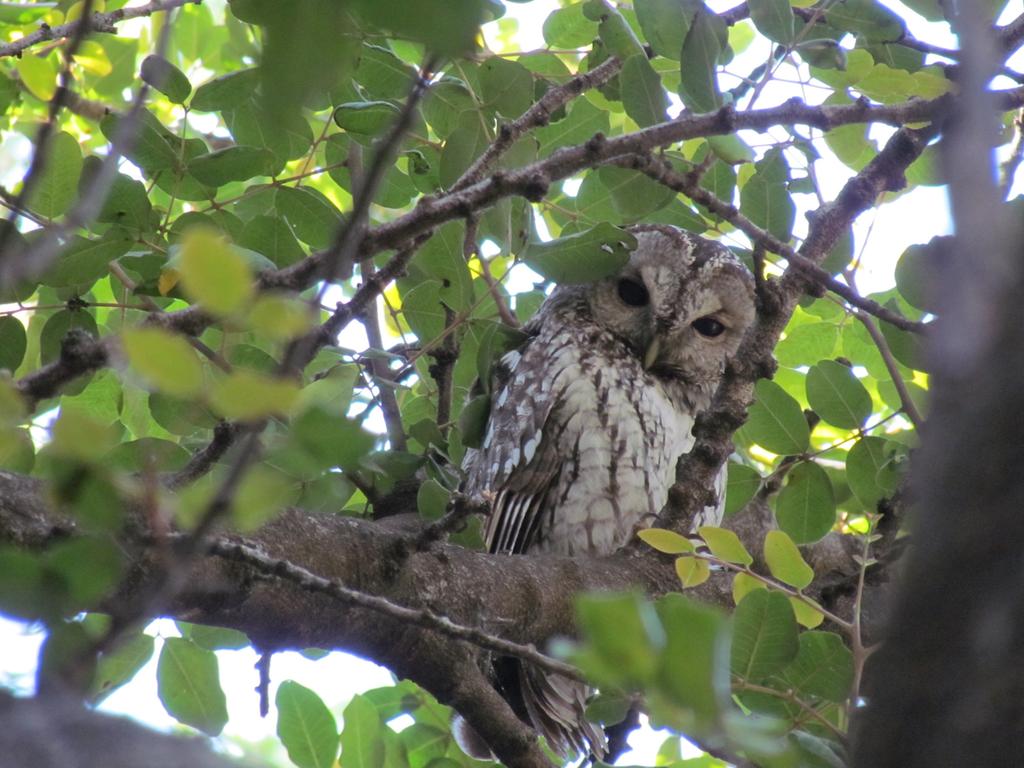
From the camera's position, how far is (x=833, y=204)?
2.41m

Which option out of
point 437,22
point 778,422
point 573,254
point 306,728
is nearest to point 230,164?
point 573,254

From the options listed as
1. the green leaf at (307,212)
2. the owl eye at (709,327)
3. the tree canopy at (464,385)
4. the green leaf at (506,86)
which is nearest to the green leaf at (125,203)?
the tree canopy at (464,385)

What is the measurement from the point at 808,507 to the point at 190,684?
126 centimetres

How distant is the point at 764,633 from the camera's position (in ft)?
5.26

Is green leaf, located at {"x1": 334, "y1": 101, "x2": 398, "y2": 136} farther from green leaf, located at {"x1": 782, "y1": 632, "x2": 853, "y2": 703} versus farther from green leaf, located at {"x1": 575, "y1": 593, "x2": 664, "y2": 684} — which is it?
green leaf, located at {"x1": 575, "y1": 593, "x2": 664, "y2": 684}

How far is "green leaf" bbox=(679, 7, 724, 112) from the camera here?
198cm

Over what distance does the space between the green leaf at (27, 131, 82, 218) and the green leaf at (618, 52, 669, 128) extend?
99 centimetres

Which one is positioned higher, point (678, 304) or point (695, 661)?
point (678, 304)

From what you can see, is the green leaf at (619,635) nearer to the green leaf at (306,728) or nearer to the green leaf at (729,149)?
the green leaf at (306,728)

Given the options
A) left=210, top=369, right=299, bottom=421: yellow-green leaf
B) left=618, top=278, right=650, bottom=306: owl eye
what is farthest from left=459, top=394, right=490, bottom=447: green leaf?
left=210, top=369, right=299, bottom=421: yellow-green leaf

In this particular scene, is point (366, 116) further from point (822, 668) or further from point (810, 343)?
point (810, 343)

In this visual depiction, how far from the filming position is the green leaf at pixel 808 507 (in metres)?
2.36

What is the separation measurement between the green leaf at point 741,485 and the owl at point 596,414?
0.26 metres

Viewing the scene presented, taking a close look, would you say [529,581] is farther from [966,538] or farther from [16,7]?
[966,538]
